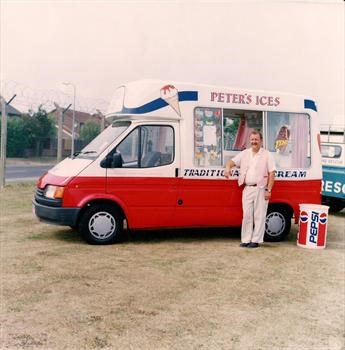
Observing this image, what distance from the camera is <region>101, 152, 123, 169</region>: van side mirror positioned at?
22.9 feet

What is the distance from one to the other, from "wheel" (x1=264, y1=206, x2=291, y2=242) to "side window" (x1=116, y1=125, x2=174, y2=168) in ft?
6.27

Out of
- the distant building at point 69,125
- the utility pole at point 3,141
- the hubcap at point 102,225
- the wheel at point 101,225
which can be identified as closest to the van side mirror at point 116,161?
the wheel at point 101,225

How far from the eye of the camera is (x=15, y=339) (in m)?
3.50

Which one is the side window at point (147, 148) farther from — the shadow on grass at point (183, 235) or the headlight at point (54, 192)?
the shadow on grass at point (183, 235)

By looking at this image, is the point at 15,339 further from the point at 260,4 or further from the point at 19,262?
the point at 260,4

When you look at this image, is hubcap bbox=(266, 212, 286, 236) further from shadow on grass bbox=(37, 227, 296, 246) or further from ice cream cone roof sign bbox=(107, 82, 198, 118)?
ice cream cone roof sign bbox=(107, 82, 198, 118)

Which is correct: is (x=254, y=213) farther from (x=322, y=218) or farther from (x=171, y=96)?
(x=171, y=96)

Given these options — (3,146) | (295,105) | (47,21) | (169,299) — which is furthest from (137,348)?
(3,146)

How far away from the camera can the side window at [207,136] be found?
7.45 metres

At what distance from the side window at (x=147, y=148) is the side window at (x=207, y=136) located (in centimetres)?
44

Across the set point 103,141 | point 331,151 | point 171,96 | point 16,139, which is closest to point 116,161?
point 103,141

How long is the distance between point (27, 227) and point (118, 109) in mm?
2457

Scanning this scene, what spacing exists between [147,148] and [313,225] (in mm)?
2747

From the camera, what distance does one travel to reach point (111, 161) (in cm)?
700
